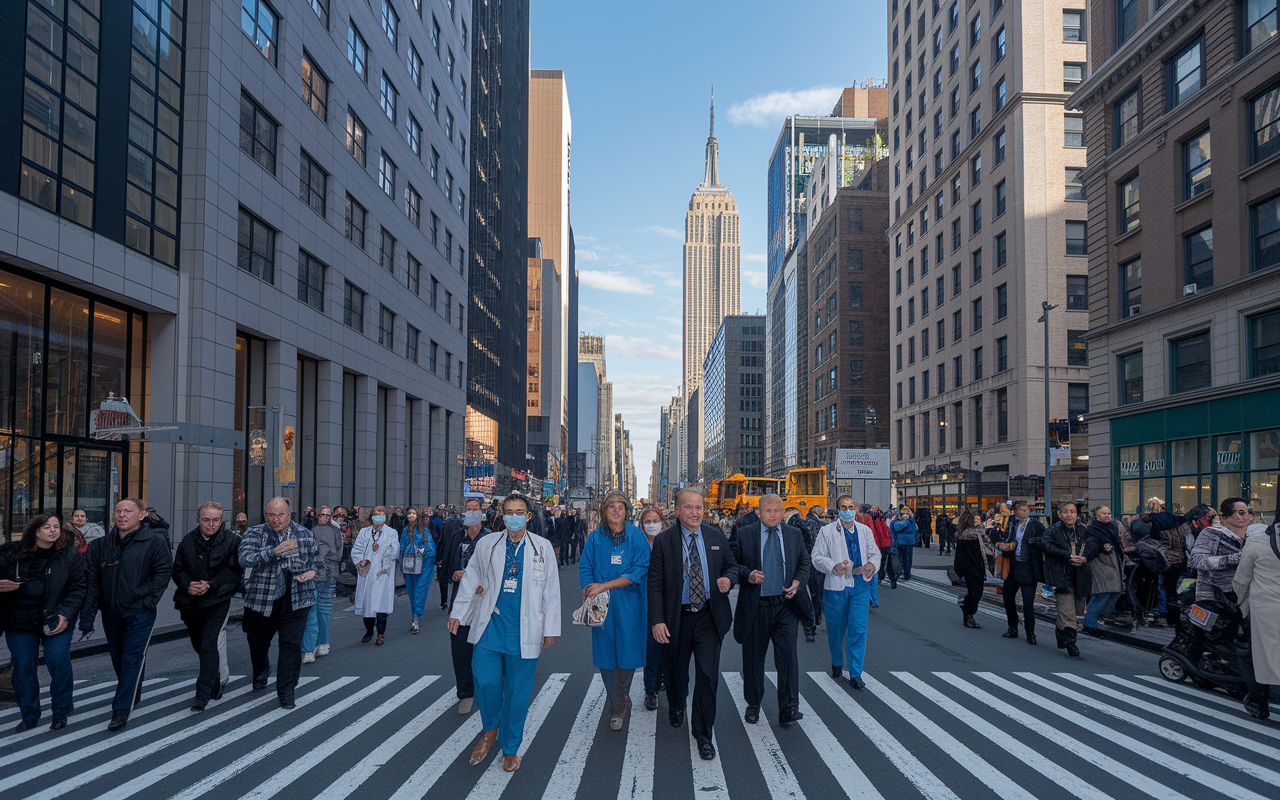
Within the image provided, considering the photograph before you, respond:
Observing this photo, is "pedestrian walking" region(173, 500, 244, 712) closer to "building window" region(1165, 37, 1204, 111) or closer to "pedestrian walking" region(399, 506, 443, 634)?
"pedestrian walking" region(399, 506, 443, 634)

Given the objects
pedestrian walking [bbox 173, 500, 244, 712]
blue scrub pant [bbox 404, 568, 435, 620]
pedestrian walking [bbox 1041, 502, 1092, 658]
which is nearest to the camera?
pedestrian walking [bbox 173, 500, 244, 712]

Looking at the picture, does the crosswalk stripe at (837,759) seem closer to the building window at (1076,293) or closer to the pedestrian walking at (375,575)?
the pedestrian walking at (375,575)

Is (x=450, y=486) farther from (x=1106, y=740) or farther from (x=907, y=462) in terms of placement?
(x=1106, y=740)

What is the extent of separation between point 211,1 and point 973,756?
23.6 meters

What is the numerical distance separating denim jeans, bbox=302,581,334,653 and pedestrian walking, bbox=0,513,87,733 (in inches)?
119

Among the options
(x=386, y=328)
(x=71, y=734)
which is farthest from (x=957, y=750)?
(x=386, y=328)

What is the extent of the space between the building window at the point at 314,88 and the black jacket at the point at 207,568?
22.5 m

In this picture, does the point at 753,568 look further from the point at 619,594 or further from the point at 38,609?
the point at 38,609

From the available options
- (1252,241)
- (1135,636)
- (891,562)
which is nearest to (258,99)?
(891,562)

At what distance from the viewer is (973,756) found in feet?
20.5

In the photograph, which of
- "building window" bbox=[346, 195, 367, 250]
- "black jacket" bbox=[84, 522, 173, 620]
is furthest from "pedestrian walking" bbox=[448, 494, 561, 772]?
"building window" bbox=[346, 195, 367, 250]

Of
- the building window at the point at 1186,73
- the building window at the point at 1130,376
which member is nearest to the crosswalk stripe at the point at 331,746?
the building window at the point at 1130,376

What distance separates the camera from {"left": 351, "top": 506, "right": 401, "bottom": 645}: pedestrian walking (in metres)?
11.3

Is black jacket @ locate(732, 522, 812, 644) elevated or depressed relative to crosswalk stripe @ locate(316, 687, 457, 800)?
elevated
